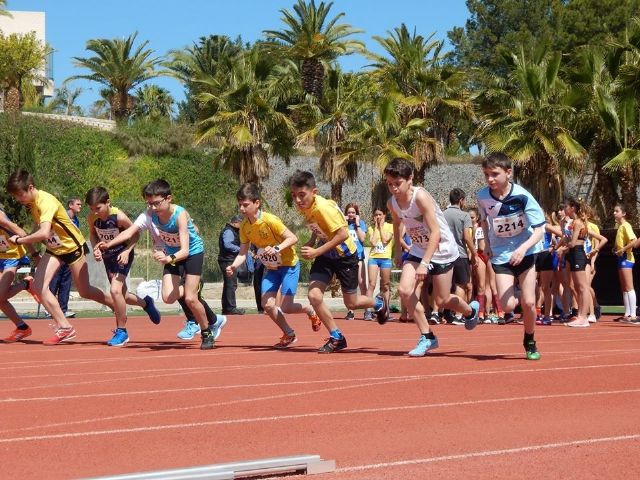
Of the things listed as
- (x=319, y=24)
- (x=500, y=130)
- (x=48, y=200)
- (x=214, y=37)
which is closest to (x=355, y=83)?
(x=319, y=24)

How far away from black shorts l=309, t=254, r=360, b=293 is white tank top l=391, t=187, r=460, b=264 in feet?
2.79

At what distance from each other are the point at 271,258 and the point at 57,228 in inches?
114

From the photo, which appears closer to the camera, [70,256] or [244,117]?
[70,256]

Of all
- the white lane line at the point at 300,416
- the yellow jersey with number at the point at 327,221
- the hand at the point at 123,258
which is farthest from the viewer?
the hand at the point at 123,258

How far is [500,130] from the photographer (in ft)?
116

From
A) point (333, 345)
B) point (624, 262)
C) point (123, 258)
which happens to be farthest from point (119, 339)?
point (624, 262)

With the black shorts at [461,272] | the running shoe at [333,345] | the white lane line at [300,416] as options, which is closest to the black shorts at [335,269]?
the running shoe at [333,345]

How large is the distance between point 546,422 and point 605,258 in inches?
596

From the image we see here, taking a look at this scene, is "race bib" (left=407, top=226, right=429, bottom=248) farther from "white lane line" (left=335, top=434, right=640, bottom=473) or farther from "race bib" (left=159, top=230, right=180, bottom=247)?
"white lane line" (left=335, top=434, right=640, bottom=473)

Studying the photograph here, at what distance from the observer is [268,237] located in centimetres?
1173

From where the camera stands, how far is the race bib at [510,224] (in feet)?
33.3

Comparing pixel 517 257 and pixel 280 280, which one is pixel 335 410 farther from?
pixel 280 280

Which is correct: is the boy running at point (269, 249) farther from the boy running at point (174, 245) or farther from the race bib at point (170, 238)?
the race bib at point (170, 238)

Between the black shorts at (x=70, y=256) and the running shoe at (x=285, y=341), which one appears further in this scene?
the black shorts at (x=70, y=256)
